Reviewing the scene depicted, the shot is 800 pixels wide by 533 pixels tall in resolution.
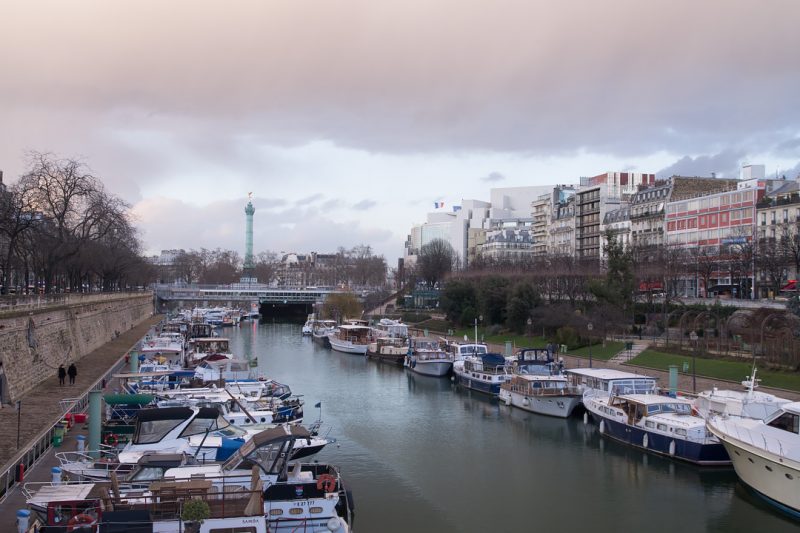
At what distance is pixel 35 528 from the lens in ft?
52.1

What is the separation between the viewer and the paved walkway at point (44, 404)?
25.2m

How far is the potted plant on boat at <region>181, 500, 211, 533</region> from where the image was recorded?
624 inches

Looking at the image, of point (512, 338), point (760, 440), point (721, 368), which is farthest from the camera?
point (512, 338)

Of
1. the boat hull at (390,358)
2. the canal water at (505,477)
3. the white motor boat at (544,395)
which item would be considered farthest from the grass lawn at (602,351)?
the boat hull at (390,358)

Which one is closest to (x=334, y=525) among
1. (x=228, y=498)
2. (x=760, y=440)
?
(x=228, y=498)

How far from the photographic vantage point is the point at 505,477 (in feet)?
90.9

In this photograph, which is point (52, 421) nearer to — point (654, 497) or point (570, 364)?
point (654, 497)

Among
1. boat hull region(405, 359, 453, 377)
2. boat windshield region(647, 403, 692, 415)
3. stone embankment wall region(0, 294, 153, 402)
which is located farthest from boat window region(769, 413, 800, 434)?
boat hull region(405, 359, 453, 377)

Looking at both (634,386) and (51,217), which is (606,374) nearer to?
(634,386)

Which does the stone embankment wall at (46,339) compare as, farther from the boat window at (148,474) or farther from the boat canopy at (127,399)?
the boat window at (148,474)

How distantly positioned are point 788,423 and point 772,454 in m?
1.22

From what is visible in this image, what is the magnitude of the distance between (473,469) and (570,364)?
24384mm

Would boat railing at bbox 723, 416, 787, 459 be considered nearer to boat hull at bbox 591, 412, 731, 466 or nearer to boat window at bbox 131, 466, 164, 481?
boat hull at bbox 591, 412, 731, 466

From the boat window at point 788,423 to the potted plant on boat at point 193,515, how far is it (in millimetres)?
18283
